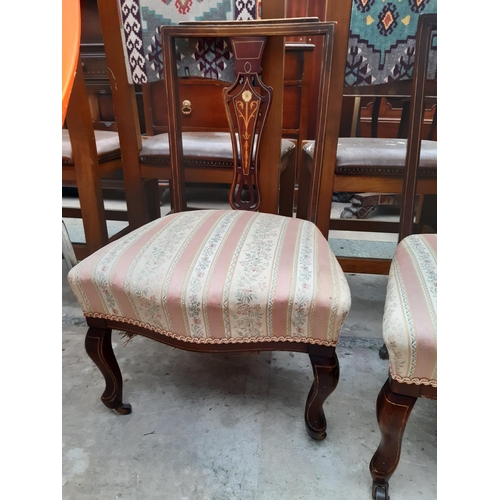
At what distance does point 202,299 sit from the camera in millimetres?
661

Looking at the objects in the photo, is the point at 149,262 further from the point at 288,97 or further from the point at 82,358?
the point at 288,97

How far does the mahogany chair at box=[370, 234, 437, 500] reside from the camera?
22.3 inches

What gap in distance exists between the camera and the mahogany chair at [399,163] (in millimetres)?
995

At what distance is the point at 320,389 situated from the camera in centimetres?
76

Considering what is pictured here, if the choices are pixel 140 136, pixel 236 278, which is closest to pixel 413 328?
pixel 236 278

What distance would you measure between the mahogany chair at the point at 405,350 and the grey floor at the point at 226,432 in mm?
125

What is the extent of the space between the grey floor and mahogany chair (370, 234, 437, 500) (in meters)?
0.13

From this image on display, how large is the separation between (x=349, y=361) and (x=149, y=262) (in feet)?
2.34

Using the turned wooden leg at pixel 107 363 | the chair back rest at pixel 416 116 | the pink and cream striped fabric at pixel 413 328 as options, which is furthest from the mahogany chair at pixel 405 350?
the turned wooden leg at pixel 107 363

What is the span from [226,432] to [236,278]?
0.45m

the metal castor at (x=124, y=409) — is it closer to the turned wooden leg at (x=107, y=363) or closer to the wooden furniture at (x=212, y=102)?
the turned wooden leg at (x=107, y=363)
